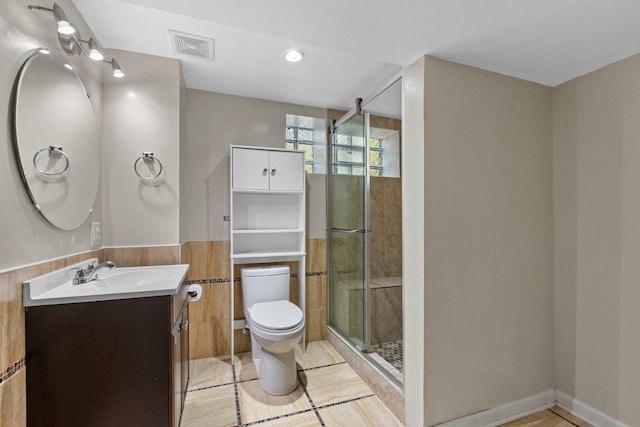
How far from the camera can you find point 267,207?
276 centimetres

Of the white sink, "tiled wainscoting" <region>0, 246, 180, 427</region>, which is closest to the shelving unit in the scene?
the white sink

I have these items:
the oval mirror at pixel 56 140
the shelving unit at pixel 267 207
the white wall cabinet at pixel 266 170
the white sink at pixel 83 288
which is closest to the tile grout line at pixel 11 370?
the white sink at pixel 83 288

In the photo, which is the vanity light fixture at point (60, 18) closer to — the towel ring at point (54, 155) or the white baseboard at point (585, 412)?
the towel ring at point (54, 155)

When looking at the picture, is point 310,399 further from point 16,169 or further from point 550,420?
point 16,169

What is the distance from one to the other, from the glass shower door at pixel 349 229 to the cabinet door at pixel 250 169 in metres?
0.69

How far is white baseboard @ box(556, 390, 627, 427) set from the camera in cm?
169

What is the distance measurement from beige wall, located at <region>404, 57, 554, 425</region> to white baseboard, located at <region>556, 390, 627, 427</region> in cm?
12

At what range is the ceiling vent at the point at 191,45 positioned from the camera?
179 cm

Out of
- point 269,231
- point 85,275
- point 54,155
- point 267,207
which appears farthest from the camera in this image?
point 267,207

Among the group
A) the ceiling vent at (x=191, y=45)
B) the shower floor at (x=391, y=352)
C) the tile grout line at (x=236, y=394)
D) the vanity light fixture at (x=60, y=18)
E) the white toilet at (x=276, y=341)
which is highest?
the ceiling vent at (x=191, y=45)

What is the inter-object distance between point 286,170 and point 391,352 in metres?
1.81

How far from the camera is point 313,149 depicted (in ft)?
10.1

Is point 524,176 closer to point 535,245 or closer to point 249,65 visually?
point 535,245

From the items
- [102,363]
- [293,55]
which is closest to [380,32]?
[293,55]
